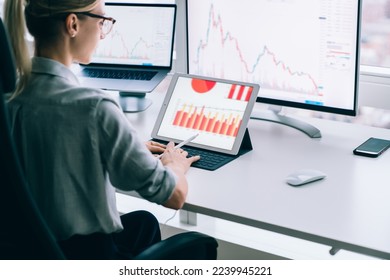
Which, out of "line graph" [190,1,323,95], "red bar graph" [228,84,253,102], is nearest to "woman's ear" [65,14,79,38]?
"red bar graph" [228,84,253,102]

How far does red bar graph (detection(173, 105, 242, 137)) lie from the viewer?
1.93 meters

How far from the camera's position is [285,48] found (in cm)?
209

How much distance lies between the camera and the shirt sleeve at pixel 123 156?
1408 millimetres

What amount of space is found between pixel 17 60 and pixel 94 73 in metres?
1.00

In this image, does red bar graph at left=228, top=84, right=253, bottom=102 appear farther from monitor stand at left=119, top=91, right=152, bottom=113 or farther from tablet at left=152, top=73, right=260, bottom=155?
monitor stand at left=119, top=91, right=152, bottom=113

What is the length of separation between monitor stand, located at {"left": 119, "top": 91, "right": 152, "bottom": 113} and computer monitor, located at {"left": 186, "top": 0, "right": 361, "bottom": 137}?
0.23 m

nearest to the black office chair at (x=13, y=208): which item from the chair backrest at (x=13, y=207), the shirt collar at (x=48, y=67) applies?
the chair backrest at (x=13, y=207)

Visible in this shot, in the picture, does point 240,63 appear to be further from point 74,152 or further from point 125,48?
point 74,152

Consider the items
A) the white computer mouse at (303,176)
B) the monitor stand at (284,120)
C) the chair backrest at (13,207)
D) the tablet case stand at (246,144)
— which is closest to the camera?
the chair backrest at (13,207)

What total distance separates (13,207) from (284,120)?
1163mm

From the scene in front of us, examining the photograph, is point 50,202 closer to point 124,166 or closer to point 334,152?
Result: point 124,166

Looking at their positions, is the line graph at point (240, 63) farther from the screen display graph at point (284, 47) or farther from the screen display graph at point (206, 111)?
the screen display graph at point (206, 111)

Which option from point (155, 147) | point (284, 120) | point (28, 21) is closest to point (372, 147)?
point (284, 120)
